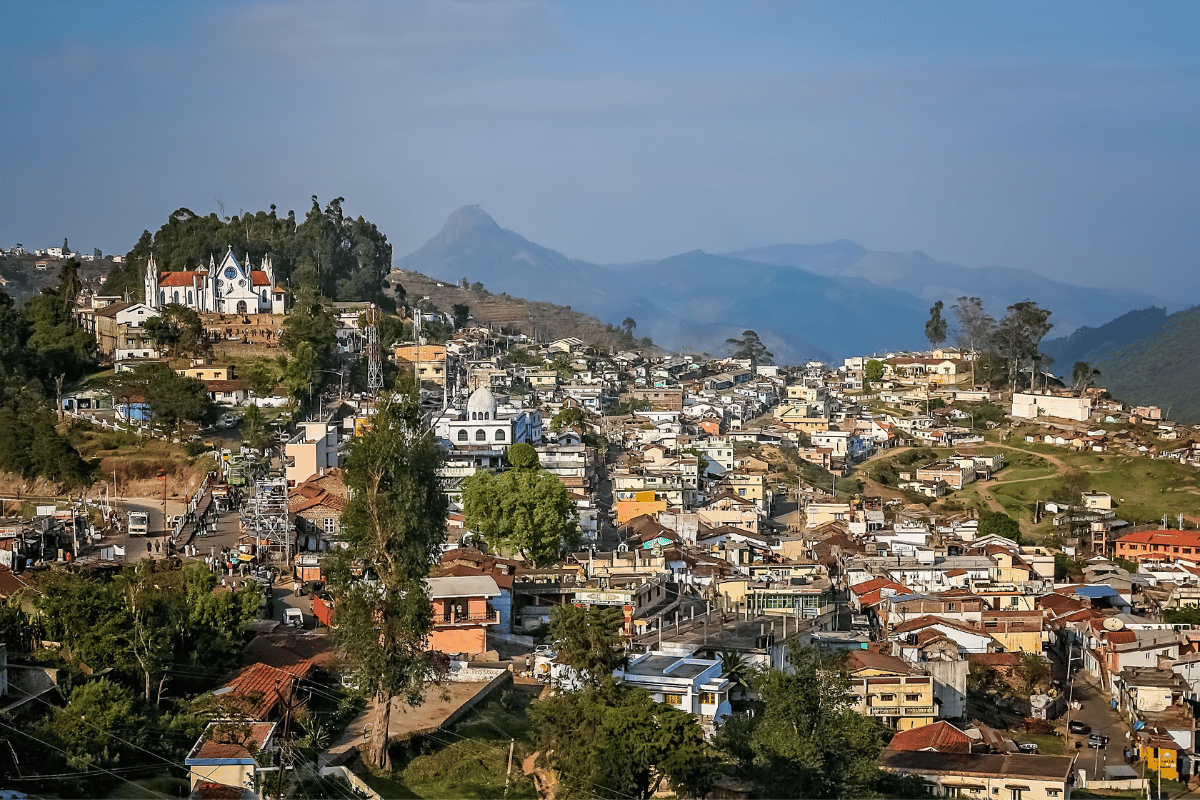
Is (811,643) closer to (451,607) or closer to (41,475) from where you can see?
(451,607)

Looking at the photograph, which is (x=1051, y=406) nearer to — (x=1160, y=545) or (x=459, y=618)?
(x=1160, y=545)

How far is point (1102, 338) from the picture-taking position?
363 feet

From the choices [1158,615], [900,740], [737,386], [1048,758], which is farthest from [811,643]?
[737,386]

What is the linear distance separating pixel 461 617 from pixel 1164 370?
6084cm

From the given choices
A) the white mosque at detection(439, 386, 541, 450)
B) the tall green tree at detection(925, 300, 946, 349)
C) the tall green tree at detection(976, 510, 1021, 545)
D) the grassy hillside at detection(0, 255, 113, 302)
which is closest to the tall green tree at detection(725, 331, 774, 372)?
the tall green tree at detection(925, 300, 946, 349)

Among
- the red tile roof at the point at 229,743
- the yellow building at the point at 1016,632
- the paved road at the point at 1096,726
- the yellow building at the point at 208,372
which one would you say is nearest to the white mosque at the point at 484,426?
the yellow building at the point at 208,372

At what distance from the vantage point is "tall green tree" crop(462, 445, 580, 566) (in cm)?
2123

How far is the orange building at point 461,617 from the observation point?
632 inches

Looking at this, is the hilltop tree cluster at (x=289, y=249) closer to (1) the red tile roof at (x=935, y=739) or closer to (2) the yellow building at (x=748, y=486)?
(2) the yellow building at (x=748, y=486)

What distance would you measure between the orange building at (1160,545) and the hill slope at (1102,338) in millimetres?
75235

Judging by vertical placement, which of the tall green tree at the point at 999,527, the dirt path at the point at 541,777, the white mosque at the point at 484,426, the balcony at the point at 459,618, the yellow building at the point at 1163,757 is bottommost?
→ the yellow building at the point at 1163,757

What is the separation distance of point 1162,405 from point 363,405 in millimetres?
42522

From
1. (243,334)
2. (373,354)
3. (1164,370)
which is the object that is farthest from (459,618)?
(1164,370)

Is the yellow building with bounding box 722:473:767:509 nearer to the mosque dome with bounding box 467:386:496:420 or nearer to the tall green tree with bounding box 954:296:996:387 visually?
the mosque dome with bounding box 467:386:496:420
